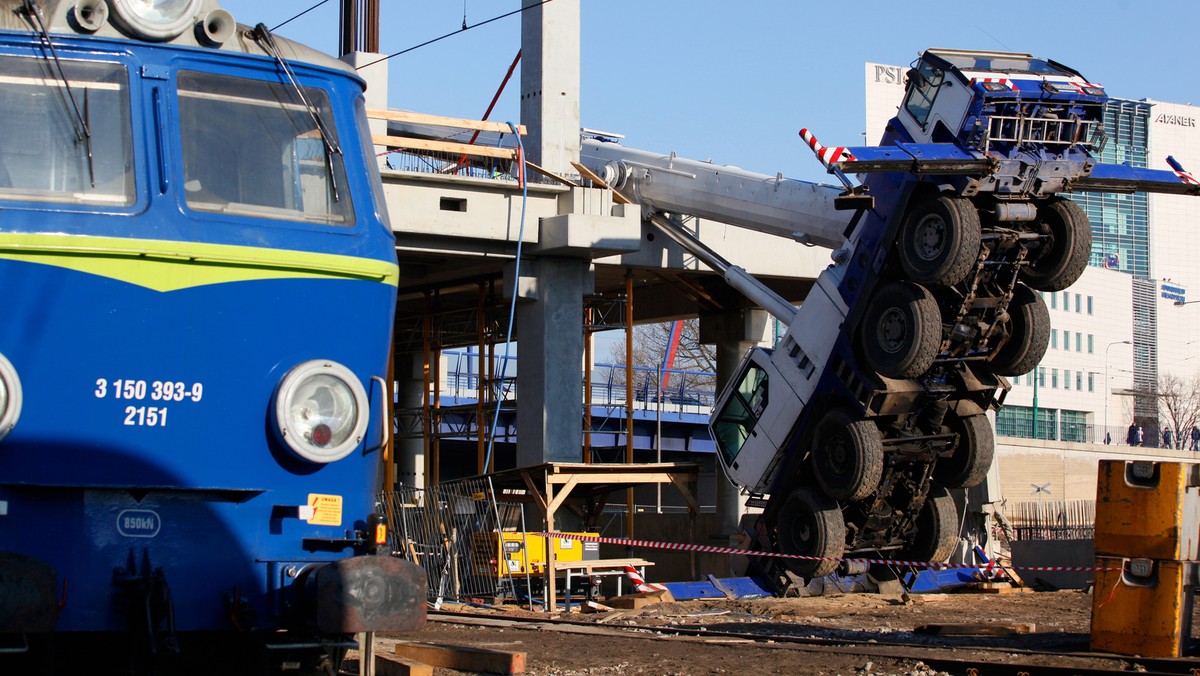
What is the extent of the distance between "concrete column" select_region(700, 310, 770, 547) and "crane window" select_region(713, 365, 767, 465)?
24.1 feet

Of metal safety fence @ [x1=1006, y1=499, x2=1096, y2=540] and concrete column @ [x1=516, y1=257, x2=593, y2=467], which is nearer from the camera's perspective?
concrete column @ [x1=516, y1=257, x2=593, y2=467]

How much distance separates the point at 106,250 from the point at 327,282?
38.9 inches

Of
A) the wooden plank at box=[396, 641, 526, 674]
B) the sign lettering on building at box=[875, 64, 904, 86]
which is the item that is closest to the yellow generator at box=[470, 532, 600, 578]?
the wooden plank at box=[396, 641, 526, 674]

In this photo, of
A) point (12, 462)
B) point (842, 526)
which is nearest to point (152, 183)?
point (12, 462)

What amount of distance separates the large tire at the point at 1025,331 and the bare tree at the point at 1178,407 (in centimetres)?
6609

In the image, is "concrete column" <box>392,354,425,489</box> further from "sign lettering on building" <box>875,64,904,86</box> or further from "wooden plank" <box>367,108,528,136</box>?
"sign lettering on building" <box>875,64,904,86</box>

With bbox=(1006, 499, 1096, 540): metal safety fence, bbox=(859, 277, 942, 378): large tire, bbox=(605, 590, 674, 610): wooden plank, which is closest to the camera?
bbox=(859, 277, 942, 378): large tire

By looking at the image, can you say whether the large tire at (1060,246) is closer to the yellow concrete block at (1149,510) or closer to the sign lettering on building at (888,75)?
the yellow concrete block at (1149,510)

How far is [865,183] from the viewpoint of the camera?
1891 centimetres

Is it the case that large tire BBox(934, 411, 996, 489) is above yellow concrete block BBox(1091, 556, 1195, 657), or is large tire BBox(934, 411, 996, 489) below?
above

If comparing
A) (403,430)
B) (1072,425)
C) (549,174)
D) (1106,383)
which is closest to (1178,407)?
(1106,383)

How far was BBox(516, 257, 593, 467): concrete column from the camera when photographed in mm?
24234

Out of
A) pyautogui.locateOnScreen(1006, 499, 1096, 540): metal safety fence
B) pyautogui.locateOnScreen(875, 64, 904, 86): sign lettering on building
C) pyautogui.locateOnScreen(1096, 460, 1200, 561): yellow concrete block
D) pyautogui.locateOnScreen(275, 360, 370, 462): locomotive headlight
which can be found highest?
pyautogui.locateOnScreen(875, 64, 904, 86): sign lettering on building

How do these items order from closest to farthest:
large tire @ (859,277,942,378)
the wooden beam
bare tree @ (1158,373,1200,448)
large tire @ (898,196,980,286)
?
large tire @ (898,196,980,286), large tire @ (859,277,942,378), the wooden beam, bare tree @ (1158,373,1200,448)
